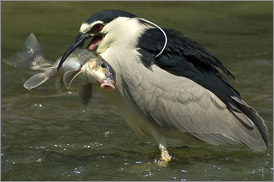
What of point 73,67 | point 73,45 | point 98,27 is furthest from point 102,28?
point 73,67

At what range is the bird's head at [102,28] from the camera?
224 inches

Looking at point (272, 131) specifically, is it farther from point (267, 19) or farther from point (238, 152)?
point (267, 19)

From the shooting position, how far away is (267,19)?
455 inches

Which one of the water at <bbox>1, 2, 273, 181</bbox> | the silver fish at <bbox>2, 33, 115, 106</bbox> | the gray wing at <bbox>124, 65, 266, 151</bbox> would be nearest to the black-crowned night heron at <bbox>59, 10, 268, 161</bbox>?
the gray wing at <bbox>124, 65, 266, 151</bbox>

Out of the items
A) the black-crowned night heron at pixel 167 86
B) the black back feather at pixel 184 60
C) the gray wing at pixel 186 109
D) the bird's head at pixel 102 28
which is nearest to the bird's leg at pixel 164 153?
the black-crowned night heron at pixel 167 86

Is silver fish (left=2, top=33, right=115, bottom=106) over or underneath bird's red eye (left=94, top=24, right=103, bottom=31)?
underneath

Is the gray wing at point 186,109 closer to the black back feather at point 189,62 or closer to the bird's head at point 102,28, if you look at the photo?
the black back feather at point 189,62

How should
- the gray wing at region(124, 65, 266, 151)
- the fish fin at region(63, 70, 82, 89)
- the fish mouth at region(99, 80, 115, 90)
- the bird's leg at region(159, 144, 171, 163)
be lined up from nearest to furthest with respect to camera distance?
the fish mouth at region(99, 80, 115, 90)
the fish fin at region(63, 70, 82, 89)
the gray wing at region(124, 65, 266, 151)
the bird's leg at region(159, 144, 171, 163)

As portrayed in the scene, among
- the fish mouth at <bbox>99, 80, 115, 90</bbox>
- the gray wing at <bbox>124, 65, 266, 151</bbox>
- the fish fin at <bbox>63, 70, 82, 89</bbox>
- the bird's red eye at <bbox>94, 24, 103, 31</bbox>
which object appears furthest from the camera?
the bird's red eye at <bbox>94, 24, 103, 31</bbox>

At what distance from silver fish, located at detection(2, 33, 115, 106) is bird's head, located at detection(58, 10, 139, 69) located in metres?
0.24

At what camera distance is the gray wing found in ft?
18.4

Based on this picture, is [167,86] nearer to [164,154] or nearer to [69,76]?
[164,154]

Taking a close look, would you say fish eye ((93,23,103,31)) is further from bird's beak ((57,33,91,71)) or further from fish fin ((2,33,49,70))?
fish fin ((2,33,49,70))

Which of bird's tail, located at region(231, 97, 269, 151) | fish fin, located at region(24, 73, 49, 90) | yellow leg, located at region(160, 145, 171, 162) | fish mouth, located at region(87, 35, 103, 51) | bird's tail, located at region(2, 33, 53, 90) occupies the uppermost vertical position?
fish mouth, located at region(87, 35, 103, 51)
